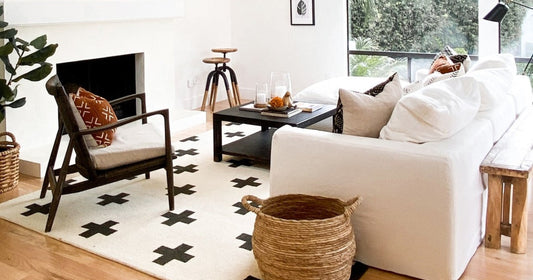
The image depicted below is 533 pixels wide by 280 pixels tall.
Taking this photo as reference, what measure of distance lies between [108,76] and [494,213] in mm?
4055

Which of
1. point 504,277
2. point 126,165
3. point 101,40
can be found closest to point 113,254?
point 126,165

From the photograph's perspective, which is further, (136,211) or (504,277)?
(136,211)

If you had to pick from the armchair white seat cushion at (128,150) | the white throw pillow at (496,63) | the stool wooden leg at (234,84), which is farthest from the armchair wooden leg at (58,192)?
the stool wooden leg at (234,84)

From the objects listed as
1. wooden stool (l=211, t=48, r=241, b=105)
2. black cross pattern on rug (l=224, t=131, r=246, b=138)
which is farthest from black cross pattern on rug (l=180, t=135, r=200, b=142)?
wooden stool (l=211, t=48, r=241, b=105)

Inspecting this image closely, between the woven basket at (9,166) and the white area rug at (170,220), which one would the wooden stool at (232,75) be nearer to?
the white area rug at (170,220)

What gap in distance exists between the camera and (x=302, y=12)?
7227 mm

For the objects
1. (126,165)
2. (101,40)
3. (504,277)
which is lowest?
(504,277)

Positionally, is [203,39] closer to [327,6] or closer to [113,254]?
[327,6]

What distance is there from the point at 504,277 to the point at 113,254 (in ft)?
6.41

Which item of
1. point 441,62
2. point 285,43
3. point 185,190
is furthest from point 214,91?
point 441,62

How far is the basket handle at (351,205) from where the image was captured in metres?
2.77

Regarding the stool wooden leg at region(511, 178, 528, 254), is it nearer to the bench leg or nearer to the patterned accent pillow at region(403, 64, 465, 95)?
the bench leg

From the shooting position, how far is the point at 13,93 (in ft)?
13.8

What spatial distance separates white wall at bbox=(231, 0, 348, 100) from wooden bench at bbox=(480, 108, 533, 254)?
12.9 ft
